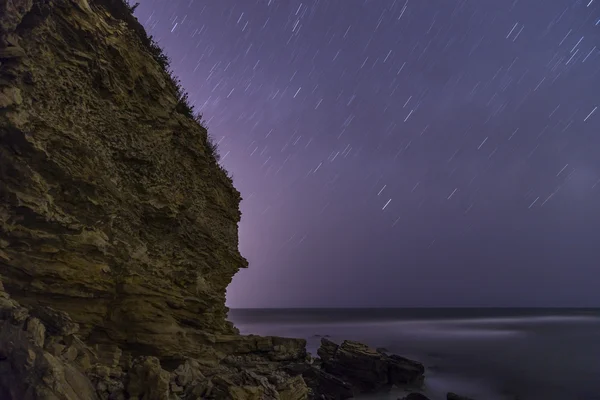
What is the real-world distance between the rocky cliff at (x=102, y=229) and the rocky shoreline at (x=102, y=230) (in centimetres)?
3

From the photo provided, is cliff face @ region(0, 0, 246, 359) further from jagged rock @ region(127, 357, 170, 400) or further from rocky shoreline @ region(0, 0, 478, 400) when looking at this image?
jagged rock @ region(127, 357, 170, 400)

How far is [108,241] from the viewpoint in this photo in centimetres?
1027

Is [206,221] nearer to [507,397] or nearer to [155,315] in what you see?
[155,315]

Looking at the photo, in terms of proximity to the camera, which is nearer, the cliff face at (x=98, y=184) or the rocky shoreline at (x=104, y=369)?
the rocky shoreline at (x=104, y=369)

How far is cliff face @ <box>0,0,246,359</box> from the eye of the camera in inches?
342

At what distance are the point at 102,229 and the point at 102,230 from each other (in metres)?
0.05

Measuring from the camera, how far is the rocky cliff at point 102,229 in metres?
7.75

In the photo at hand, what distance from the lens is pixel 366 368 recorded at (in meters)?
25.0

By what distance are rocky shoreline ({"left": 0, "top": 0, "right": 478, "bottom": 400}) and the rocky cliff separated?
0.11 ft

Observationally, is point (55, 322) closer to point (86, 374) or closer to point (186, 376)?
point (86, 374)

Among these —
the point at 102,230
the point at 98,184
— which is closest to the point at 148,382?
the point at 102,230

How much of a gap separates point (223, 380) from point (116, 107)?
793 cm

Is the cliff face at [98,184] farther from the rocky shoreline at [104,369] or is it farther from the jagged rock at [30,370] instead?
the jagged rock at [30,370]

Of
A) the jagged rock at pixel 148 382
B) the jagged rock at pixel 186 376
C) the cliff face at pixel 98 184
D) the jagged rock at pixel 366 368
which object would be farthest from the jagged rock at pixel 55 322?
the jagged rock at pixel 366 368
